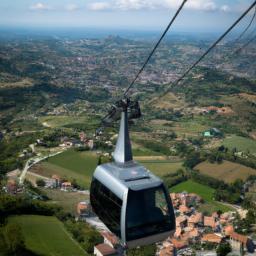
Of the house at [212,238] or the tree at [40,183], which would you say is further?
the tree at [40,183]

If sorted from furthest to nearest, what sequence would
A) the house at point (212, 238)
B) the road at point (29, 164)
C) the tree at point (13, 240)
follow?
1. the road at point (29, 164)
2. the house at point (212, 238)
3. the tree at point (13, 240)

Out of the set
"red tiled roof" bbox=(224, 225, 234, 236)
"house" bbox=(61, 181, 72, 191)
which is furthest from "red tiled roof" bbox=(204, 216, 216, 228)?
"house" bbox=(61, 181, 72, 191)

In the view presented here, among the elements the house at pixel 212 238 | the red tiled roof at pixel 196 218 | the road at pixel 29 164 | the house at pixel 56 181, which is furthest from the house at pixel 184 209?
the road at pixel 29 164

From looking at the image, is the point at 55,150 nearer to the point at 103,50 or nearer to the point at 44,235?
the point at 44,235

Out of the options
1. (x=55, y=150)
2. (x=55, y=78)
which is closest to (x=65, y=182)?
(x=55, y=150)

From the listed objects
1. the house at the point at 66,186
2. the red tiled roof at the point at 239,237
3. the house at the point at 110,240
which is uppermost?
the house at the point at 110,240

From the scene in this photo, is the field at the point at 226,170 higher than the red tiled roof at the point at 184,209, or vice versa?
the red tiled roof at the point at 184,209

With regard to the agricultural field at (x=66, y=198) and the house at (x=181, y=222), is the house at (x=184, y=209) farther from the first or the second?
the agricultural field at (x=66, y=198)
